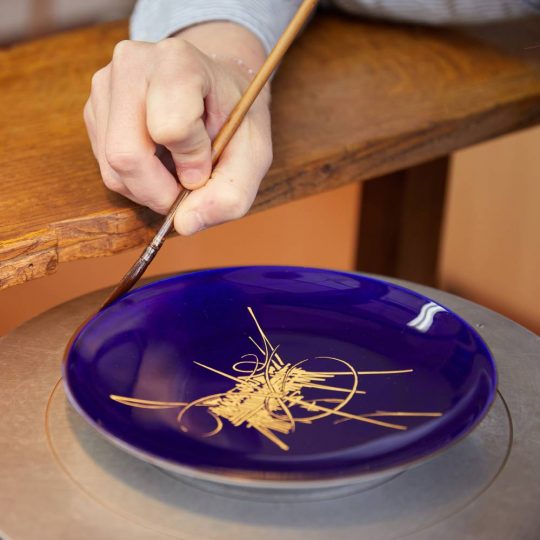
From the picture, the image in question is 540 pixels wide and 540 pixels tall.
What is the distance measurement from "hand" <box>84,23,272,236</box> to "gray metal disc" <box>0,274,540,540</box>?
0.50 feet

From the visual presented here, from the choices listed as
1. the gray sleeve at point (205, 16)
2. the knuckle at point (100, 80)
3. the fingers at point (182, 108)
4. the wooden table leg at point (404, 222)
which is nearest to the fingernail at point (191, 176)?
the fingers at point (182, 108)

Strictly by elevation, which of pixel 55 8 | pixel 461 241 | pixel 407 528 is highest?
pixel 407 528

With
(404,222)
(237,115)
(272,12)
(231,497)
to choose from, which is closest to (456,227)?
(404,222)

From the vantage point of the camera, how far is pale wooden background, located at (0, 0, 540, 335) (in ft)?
4.31

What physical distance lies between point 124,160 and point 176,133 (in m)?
0.04

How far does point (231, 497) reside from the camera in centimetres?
34

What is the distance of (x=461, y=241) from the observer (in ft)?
5.06

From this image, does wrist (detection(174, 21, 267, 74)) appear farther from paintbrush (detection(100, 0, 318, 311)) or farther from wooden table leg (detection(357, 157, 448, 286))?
wooden table leg (detection(357, 157, 448, 286))

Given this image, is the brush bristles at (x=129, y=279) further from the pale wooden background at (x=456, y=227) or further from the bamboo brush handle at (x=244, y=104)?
the pale wooden background at (x=456, y=227)

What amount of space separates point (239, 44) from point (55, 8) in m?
0.82

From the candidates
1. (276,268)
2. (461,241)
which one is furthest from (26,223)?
(461,241)

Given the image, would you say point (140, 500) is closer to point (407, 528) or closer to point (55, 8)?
point (407, 528)

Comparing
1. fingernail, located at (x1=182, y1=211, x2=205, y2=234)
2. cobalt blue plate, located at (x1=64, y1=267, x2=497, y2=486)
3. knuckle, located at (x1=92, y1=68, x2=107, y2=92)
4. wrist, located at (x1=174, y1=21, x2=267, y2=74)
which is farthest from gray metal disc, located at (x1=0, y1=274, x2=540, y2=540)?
wrist, located at (x1=174, y1=21, x2=267, y2=74)

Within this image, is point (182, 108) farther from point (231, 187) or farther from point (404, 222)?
point (404, 222)
